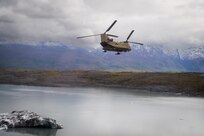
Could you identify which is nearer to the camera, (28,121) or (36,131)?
(36,131)

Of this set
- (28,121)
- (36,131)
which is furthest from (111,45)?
(28,121)

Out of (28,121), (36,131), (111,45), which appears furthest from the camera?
(28,121)

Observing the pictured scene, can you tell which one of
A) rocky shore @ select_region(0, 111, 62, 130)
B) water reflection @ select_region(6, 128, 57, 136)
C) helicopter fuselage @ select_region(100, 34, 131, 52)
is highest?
helicopter fuselage @ select_region(100, 34, 131, 52)

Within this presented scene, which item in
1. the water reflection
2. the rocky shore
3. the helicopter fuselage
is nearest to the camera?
the helicopter fuselage

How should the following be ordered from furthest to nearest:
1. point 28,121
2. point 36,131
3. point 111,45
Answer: point 28,121 < point 36,131 < point 111,45

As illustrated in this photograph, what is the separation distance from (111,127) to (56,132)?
11.3 m

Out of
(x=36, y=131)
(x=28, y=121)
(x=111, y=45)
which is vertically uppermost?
(x=111, y=45)

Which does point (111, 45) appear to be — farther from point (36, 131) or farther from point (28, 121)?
point (28, 121)

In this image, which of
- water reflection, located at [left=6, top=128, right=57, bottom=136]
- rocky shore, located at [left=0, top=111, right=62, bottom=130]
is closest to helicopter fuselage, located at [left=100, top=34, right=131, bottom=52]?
water reflection, located at [left=6, top=128, right=57, bottom=136]

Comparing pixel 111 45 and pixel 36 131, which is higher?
pixel 111 45

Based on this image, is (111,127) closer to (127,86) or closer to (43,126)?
(43,126)

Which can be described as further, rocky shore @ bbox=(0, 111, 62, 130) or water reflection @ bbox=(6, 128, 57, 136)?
rocky shore @ bbox=(0, 111, 62, 130)

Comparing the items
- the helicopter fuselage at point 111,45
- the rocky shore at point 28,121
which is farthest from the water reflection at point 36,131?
the helicopter fuselage at point 111,45

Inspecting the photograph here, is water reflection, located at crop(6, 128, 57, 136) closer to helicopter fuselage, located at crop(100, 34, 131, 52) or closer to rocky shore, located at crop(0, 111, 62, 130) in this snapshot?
rocky shore, located at crop(0, 111, 62, 130)
